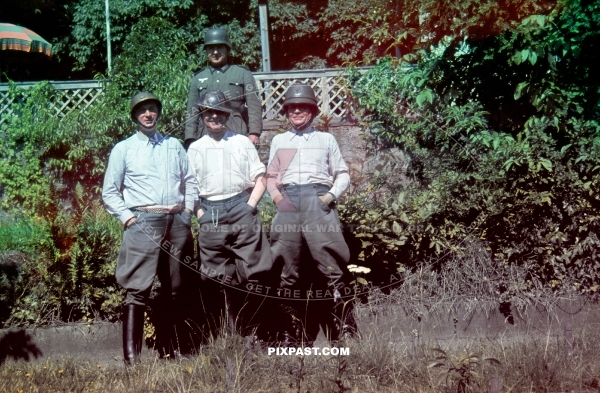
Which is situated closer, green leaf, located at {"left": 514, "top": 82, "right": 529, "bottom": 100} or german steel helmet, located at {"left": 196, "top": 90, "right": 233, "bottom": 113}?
german steel helmet, located at {"left": 196, "top": 90, "right": 233, "bottom": 113}

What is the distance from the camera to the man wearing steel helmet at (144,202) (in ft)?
14.0

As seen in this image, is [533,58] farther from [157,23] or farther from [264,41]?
[157,23]

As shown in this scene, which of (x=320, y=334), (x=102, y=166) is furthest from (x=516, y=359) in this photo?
(x=102, y=166)

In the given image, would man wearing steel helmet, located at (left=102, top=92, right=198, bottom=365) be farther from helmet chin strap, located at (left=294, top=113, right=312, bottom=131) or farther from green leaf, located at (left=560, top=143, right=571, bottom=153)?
green leaf, located at (left=560, top=143, right=571, bottom=153)

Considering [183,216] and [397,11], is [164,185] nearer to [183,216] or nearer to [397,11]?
[183,216]

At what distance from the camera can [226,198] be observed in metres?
4.43

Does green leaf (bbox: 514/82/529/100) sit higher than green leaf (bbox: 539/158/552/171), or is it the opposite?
green leaf (bbox: 514/82/529/100)

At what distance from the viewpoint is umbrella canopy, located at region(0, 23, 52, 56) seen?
5.59 meters

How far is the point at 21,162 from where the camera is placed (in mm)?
5410

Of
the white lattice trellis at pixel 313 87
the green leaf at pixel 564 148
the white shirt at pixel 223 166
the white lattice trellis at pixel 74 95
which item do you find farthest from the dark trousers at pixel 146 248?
the green leaf at pixel 564 148

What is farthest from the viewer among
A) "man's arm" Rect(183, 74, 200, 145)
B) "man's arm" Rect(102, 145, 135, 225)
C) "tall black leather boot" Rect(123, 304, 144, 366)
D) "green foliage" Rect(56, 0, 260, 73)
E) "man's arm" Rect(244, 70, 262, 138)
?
"green foliage" Rect(56, 0, 260, 73)

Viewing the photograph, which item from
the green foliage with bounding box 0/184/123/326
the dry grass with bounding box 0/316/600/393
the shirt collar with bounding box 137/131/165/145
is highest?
the shirt collar with bounding box 137/131/165/145

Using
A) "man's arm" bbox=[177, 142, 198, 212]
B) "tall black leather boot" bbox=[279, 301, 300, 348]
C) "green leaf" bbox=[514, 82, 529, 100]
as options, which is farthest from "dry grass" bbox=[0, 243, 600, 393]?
"green leaf" bbox=[514, 82, 529, 100]

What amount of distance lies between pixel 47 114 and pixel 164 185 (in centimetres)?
187
